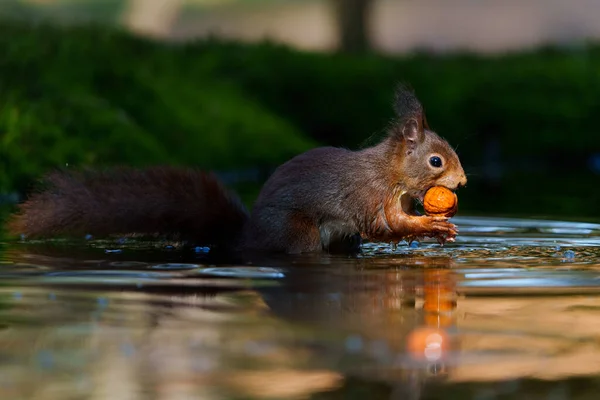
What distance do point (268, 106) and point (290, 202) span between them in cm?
1015

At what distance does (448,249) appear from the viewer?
25.7ft

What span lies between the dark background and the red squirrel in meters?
2.74

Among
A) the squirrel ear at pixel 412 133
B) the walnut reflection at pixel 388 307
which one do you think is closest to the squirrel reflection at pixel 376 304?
the walnut reflection at pixel 388 307

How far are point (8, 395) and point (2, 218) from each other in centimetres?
599

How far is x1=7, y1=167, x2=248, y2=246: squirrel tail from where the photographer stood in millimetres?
7590

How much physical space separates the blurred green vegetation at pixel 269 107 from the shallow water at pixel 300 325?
4.07 m

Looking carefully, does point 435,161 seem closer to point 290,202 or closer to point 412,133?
point 412,133

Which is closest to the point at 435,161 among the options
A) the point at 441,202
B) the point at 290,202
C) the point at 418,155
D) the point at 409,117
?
the point at 418,155

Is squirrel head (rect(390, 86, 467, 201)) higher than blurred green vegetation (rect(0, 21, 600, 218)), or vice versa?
blurred green vegetation (rect(0, 21, 600, 218))

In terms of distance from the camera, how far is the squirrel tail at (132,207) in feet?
24.9

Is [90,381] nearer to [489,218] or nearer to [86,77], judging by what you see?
[489,218]

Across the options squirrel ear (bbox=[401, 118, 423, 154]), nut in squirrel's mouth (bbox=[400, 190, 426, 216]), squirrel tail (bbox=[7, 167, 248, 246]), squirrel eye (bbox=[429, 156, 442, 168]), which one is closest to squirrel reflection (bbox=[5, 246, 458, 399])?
squirrel tail (bbox=[7, 167, 248, 246])

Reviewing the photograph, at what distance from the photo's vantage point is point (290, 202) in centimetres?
757

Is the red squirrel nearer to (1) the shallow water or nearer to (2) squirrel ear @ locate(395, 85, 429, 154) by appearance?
(2) squirrel ear @ locate(395, 85, 429, 154)
